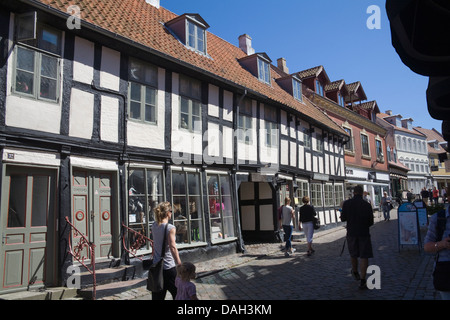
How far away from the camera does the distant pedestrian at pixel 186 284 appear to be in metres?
3.77

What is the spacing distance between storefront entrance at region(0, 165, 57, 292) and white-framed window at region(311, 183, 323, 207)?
12389 millimetres

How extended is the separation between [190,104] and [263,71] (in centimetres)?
628

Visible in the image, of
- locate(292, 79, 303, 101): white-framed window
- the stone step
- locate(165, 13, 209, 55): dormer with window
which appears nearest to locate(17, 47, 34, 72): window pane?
the stone step

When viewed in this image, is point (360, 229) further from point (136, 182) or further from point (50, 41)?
point (50, 41)

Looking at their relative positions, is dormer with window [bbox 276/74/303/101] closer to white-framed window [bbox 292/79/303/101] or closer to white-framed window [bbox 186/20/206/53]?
white-framed window [bbox 292/79/303/101]

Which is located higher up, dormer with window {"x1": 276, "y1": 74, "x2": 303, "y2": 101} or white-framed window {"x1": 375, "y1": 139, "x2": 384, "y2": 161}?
dormer with window {"x1": 276, "y1": 74, "x2": 303, "y2": 101}

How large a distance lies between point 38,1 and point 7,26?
720 mm

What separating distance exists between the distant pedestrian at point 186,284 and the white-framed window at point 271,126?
9.46m

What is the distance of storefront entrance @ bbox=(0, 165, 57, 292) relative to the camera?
19.2 ft

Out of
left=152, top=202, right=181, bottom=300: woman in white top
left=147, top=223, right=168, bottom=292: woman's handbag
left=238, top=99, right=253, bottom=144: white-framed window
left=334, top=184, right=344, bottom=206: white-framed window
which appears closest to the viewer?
left=147, top=223, right=168, bottom=292: woman's handbag

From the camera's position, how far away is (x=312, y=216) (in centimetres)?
962

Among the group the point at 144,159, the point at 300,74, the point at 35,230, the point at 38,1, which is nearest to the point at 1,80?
the point at 38,1

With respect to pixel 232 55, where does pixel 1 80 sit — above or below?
below
